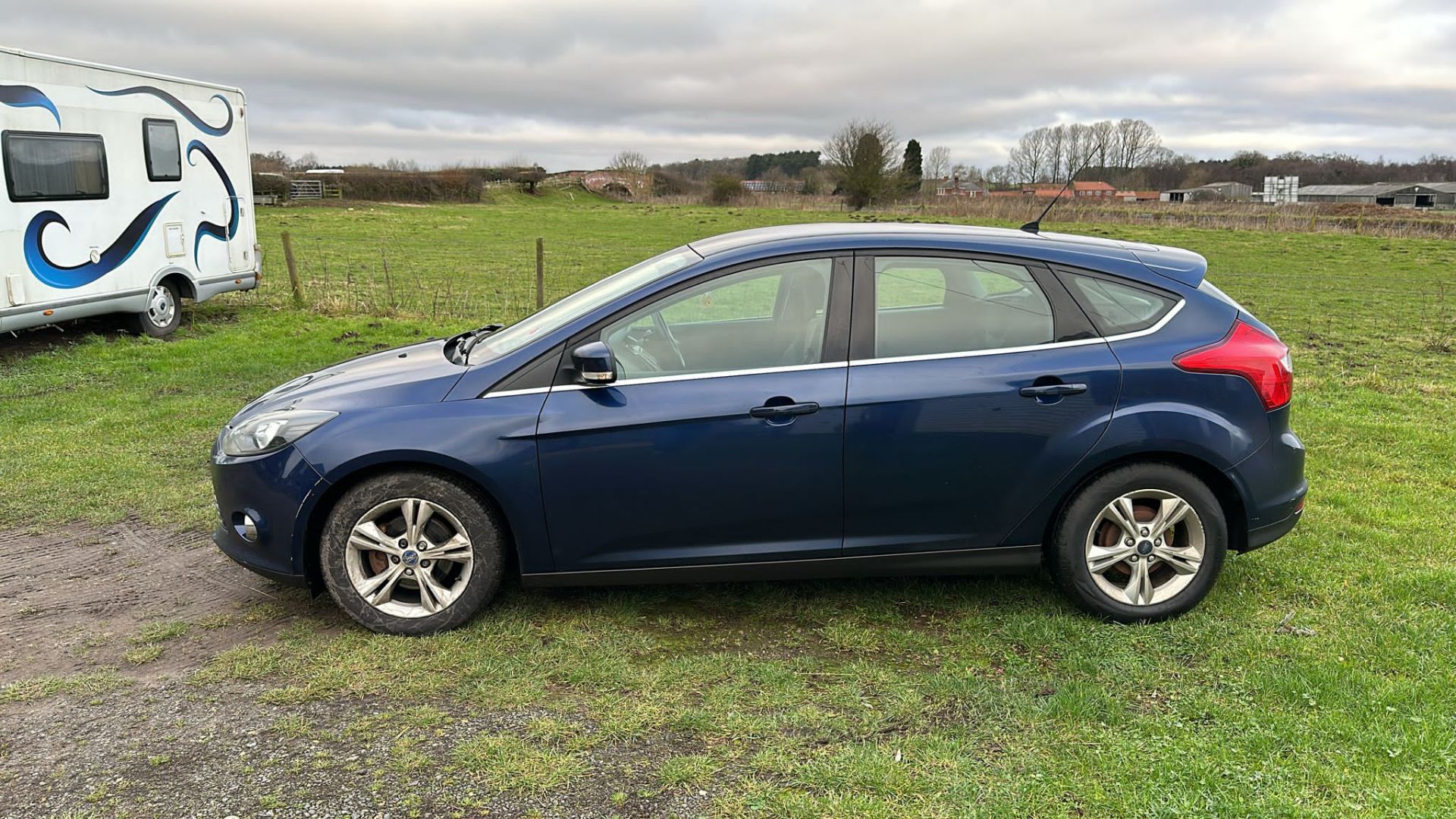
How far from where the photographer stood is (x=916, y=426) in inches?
153

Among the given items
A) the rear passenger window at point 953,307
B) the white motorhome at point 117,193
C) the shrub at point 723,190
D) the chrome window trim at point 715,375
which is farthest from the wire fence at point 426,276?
the shrub at point 723,190

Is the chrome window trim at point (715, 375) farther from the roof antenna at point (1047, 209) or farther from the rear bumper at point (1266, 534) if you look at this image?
→ the rear bumper at point (1266, 534)

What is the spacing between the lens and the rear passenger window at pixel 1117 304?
13.2 feet

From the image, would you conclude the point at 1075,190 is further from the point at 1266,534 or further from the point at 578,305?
the point at 578,305

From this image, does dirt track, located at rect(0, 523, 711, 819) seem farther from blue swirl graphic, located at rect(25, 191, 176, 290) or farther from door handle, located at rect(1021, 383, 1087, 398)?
blue swirl graphic, located at rect(25, 191, 176, 290)

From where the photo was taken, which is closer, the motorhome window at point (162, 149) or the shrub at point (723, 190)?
the motorhome window at point (162, 149)

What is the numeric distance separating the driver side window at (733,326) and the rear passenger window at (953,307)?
0.83 feet

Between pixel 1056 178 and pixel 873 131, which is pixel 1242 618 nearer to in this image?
pixel 1056 178

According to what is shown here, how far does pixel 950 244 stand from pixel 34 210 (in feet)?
33.2

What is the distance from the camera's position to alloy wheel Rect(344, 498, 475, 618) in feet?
12.9

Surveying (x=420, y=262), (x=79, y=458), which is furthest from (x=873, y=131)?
(x=79, y=458)

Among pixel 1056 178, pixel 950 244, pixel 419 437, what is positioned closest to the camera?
pixel 419 437

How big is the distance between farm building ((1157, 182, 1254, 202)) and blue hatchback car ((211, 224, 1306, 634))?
87811 mm

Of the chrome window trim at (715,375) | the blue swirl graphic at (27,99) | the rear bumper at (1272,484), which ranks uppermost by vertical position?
the blue swirl graphic at (27,99)
